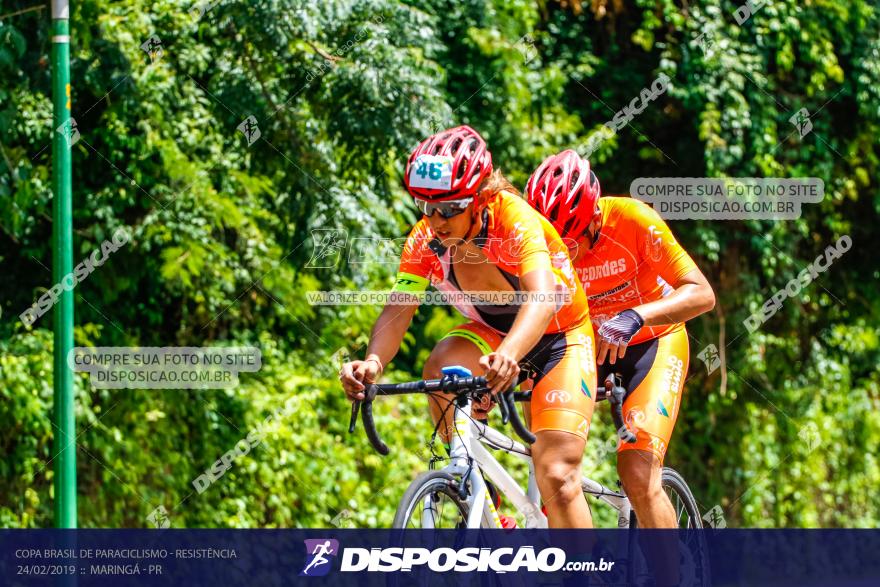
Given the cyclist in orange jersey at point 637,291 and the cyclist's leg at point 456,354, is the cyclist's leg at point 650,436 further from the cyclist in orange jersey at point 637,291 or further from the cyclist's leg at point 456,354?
the cyclist's leg at point 456,354

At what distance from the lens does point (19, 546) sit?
25.8 feet

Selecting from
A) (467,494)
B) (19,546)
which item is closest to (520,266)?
(467,494)

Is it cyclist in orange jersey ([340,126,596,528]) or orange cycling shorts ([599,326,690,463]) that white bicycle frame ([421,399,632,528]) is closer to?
cyclist in orange jersey ([340,126,596,528])

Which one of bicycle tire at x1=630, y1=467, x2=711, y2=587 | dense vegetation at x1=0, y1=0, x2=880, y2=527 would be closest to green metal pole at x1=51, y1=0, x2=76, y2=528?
dense vegetation at x1=0, y1=0, x2=880, y2=527

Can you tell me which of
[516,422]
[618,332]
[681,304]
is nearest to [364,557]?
[516,422]

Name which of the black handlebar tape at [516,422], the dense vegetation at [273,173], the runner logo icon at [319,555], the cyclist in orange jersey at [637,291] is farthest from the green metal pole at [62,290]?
the black handlebar tape at [516,422]

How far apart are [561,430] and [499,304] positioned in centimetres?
55

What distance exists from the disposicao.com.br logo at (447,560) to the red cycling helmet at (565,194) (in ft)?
4.22

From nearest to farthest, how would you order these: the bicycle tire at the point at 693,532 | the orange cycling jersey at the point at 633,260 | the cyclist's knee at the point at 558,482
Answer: the cyclist's knee at the point at 558,482, the orange cycling jersey at the point at 633,260, the bicycle tire at the point at 693,532

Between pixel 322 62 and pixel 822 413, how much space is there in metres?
6.89

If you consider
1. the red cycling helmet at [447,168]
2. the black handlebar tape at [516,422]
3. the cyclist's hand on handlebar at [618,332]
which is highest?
the red cycling helmet at [447,168]

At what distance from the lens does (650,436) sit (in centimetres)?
551

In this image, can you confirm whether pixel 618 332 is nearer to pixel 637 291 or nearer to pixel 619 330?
pixel 619 330

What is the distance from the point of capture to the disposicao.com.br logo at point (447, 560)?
4.63m
